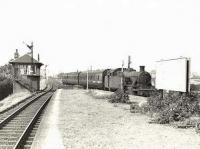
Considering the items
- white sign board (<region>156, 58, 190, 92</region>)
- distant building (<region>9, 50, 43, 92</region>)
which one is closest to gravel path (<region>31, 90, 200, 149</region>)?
white sign board (<region>156, 58, 190, 92</region>)

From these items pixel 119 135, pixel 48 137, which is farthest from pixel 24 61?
pixel 119 135

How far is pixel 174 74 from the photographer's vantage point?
19.2 m

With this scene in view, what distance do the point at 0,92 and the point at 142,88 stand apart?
24685 millimetres

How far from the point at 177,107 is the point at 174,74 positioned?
7.04ft

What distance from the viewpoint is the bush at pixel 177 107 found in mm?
17016

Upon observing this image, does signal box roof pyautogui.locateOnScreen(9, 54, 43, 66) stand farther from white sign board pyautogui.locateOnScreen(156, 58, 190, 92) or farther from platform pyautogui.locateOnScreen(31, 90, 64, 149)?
platform pyautogui.locateOnScreen(31, 90, 64, 149)

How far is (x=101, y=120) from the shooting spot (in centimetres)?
1766

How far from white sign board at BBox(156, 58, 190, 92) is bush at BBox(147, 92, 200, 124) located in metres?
0.49

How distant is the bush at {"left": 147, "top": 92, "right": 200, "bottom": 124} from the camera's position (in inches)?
670

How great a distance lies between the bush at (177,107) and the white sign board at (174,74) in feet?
1.60

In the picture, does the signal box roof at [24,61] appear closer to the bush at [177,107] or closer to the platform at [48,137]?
the bush at [177,107]

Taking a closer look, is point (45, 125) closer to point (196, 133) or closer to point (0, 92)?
point (196, 133)

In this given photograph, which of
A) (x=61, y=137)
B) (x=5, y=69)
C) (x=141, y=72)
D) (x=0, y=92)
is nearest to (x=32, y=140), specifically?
(x=61, y=137)

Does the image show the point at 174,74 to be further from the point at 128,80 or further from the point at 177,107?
the point at 128,80
